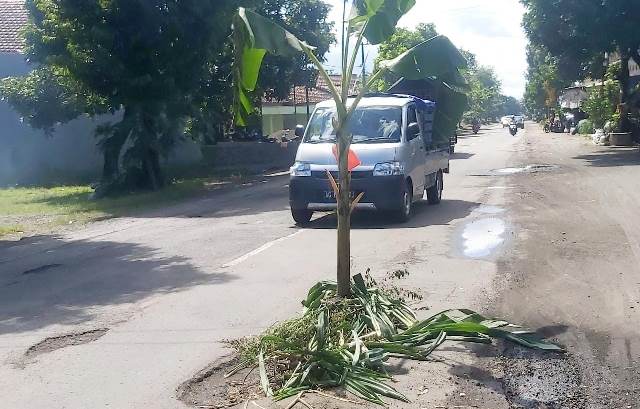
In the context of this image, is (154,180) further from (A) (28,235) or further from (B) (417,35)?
(B) (417,35)

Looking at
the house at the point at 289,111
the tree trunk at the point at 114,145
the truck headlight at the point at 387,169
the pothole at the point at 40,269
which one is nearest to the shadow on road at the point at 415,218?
the truck headlight at the point at 387,169

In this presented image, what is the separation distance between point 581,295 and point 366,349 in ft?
10.7

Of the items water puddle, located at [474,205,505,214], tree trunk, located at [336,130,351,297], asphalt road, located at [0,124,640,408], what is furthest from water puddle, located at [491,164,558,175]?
tree trunk, located at [336,130,351,297]

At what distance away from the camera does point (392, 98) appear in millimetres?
15391

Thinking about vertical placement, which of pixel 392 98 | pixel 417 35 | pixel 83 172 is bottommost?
pixel 83 172

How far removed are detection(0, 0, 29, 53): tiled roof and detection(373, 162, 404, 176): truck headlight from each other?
21.5 meters

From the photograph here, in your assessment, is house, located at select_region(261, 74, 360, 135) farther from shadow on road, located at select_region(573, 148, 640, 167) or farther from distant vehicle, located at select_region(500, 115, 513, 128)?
distant vehicle, located at select_region(500, 115, 513, 128)

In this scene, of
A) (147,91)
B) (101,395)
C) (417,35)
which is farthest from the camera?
(417,35)

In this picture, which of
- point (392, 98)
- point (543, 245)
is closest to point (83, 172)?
point (392, 98)

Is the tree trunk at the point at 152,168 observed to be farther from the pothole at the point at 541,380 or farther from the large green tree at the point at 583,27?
the pothole at the point at 541,380

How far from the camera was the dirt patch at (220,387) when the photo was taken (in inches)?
216

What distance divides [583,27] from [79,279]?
24.6 m

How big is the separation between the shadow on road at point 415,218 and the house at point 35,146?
16657 mm

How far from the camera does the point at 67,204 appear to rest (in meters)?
21.9
